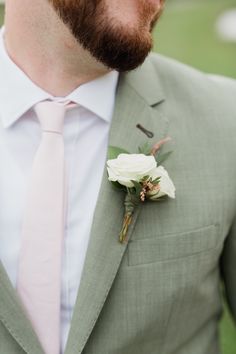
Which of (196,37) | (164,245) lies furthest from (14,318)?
(196,37)

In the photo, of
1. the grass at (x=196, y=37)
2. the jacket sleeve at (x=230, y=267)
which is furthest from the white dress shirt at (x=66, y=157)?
the grass at (x=196, y=37)

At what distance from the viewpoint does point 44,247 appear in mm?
2166

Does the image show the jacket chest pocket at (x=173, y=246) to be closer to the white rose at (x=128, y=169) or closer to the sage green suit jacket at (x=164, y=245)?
the sage green suit jacket at (x=164, y=245)

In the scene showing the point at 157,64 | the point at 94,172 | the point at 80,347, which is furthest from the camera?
the point at 157,64

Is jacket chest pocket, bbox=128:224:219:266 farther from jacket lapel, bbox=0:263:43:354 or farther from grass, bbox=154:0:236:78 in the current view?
grass, bbox=154:0:236:78

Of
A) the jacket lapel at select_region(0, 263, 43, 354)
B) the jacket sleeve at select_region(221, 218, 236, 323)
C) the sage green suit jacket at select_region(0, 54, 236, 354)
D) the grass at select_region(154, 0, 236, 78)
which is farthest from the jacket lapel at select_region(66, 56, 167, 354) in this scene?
the grass at select_region(154, 0, 236, 78)

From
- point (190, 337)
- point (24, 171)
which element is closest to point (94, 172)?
point (24, 171)

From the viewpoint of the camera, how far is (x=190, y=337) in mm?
2369

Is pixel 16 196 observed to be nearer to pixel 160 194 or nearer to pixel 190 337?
pixel 160 194

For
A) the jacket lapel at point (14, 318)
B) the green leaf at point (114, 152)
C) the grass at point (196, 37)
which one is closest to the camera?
the jacket lapel at point (14, 318)

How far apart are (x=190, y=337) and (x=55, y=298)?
19.1 inches

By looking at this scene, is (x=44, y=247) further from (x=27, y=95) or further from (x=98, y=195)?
(x=27, y=95)

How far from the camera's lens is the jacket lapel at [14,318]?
2078 millimetres

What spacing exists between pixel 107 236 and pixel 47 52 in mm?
604
